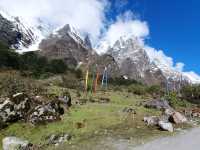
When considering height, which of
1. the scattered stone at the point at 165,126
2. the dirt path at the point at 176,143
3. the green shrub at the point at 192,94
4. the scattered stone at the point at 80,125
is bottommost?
the dirt path at the point at 176,143

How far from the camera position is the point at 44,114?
87.8ft

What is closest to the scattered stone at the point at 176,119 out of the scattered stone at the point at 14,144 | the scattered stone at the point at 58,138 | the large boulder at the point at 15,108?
the scattered stone at the point at 58,138

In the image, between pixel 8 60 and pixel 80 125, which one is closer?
pixel 80 125

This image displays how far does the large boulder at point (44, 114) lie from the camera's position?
2609 centimetres

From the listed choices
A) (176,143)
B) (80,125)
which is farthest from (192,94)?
(176,143)

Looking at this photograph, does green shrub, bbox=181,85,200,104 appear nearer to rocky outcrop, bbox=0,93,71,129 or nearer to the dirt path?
rocky outcrop, bbox=0,93,71,129

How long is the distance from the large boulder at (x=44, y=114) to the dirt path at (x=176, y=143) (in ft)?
29.0

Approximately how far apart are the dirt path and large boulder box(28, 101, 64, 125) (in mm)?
8833

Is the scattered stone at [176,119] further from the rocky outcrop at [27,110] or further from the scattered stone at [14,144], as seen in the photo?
the scattered stone at [14,144]

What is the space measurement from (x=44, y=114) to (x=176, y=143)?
1060 centimetres

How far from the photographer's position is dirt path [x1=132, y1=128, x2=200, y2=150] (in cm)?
1969

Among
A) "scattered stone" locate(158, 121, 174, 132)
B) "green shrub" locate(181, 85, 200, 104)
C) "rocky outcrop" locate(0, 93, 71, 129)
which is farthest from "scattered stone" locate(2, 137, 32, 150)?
"green shrub" locate(181, 85, 200, 104)

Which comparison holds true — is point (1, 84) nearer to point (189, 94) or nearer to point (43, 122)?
point (43, 122)

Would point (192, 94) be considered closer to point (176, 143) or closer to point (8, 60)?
point (8, 60)
